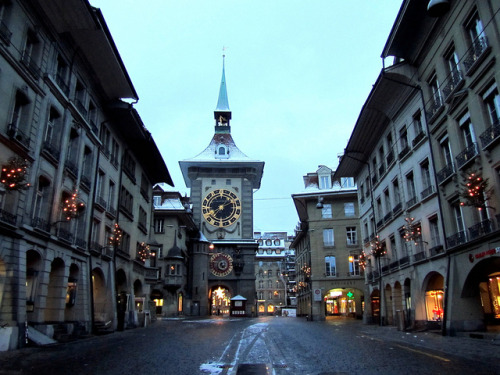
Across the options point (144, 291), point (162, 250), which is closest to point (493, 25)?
point (144, 291)

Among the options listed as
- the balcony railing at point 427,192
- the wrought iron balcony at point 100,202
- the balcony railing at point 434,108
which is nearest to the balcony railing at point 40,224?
the wrought iron balcony at point 100,202

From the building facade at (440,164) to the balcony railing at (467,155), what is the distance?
4cm

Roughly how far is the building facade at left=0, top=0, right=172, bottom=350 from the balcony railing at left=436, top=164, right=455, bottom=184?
17495 mm

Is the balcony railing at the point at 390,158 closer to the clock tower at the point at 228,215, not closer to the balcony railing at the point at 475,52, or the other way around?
the balcony railing at the point at 475,52

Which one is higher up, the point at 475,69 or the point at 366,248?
the point at 475,69

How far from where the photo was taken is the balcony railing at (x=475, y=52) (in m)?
16.5

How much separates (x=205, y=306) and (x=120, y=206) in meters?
39.1

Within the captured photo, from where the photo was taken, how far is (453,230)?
1973cm

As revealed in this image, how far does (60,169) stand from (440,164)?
1848 cm

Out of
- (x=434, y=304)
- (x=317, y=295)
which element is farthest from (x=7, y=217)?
(x=317, y=295)

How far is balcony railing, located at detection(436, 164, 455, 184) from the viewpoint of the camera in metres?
19.5

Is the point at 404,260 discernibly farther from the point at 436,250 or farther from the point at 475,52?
the point at 475,52

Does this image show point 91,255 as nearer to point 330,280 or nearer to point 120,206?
Result: point 120,206

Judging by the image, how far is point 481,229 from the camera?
54.4ft
